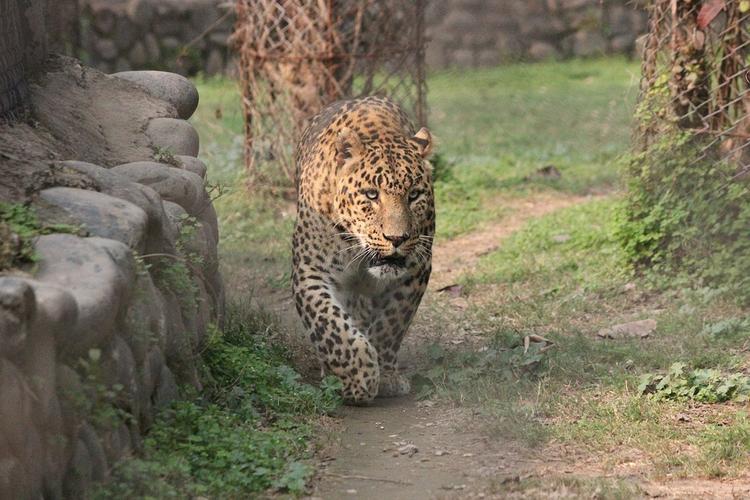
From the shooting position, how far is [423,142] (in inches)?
278

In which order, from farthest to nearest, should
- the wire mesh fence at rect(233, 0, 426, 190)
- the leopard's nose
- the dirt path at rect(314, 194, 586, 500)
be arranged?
the wire mesh fence at rect(233, 0, 426, 190), the leopard's nose, the dirt path at rect(314, 194, 586, 500)

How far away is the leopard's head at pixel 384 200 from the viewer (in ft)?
21.4

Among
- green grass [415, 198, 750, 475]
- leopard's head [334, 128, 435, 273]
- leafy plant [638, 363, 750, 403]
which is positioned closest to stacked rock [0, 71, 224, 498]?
leopard's head [334, 128, 435, 273]

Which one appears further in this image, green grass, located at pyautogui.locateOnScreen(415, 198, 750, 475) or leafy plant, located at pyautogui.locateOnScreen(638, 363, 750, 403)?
leafy plant, located at pyautogui.locateOnScreen(638, 363, 750, 403)

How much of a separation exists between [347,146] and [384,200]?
1.60 ft

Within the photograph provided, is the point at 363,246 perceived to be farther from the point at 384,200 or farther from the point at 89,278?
the point at 89,278

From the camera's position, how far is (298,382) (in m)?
6.71

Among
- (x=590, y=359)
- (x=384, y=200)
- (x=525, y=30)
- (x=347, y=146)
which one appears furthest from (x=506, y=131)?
(x=384, y=200)

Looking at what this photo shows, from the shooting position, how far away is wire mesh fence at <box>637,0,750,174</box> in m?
8.15

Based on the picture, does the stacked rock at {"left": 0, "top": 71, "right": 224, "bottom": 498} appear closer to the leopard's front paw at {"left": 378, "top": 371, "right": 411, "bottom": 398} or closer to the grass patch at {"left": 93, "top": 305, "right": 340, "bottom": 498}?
the grass patch at {"left": 93, "top": 305, "right": 340, "bottom": 498}

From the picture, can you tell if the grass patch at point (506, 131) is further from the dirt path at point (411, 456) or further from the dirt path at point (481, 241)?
the dirt path at point (411, 456)

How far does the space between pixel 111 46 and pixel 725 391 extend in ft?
45.0

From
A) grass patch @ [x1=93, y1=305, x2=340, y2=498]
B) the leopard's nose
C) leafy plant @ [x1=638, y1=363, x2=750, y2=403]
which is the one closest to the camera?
grass patch @ [x1=93, y1=305, x2=340, y2=498]

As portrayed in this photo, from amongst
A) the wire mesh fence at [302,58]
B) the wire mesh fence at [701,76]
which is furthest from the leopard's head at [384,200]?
the wire mesh fence at [302,58]
